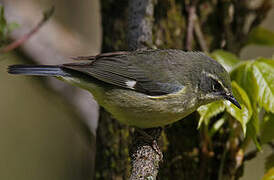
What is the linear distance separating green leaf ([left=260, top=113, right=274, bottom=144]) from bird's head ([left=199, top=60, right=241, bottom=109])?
0.35 m

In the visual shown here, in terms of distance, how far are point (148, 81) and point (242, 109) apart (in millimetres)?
849

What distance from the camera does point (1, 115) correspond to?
24.7ft

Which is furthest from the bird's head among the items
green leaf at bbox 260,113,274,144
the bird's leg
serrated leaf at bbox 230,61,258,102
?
the bird's leg

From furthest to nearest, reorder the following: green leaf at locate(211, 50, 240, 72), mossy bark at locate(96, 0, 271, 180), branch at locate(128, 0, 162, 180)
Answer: mossy bark at locate(96, 0, 271, 180) < green leaf at locate(211, 50, 240, 72) < branch at locate(128, 0, 162, 180)

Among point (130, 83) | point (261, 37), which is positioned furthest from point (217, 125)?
point (261, 37)

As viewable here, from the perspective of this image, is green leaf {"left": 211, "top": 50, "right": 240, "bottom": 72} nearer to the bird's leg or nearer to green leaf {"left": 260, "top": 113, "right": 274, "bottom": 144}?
green leaf {"left": 260, "top": 113, "right": 274, "bottom": 144}


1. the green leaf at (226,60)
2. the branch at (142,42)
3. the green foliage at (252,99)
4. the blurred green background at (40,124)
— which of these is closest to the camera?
the branch at (142,42)

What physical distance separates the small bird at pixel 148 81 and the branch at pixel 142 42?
12 cm

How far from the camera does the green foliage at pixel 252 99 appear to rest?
2895 mm

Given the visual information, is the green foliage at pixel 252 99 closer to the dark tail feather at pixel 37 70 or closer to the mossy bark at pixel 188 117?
the mossy bark at pixel 188 117

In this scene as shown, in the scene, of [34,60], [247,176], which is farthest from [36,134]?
[247,176]

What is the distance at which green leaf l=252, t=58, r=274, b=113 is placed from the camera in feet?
9.50

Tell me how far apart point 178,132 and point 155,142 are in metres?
0.66

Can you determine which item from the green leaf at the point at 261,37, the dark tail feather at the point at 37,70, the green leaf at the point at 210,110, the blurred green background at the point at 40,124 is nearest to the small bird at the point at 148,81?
the dark tail feather at the point at 37,70
